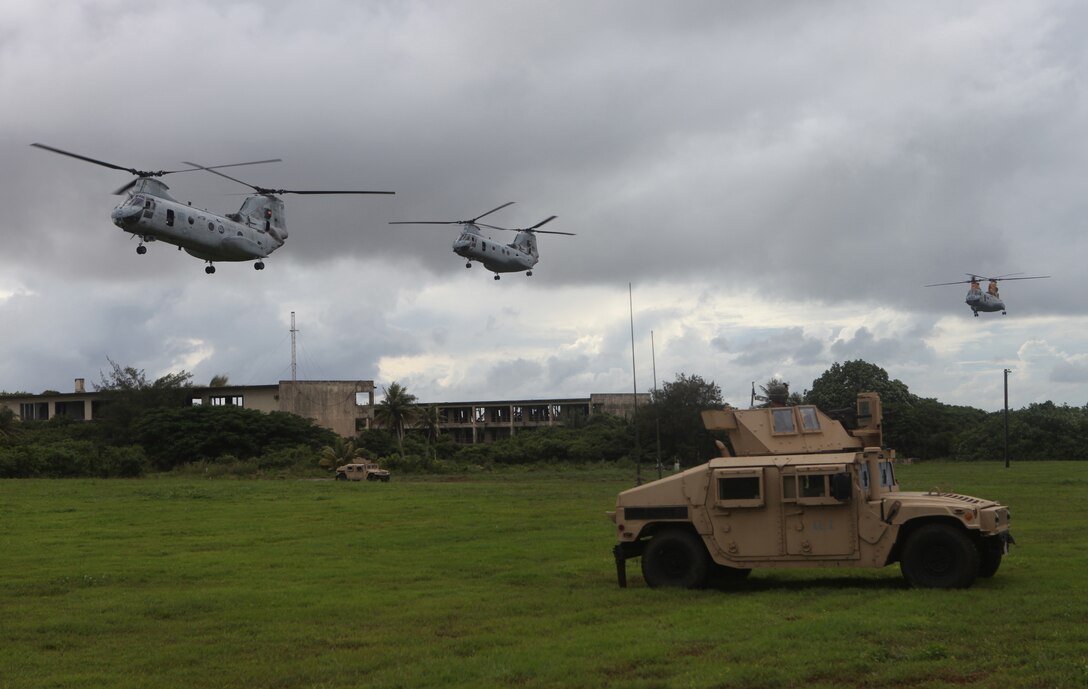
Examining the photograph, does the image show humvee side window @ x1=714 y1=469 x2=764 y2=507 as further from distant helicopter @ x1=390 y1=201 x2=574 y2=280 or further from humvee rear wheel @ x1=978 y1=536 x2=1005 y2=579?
distant helicopter @ x1=390 y1=201 x2=574 y2=280

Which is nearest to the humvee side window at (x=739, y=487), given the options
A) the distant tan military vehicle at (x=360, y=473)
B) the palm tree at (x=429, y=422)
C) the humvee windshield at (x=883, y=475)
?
the humvee windshield at (x=883, y=475)

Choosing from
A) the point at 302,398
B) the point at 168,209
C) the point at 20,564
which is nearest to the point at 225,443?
the point at 302,398

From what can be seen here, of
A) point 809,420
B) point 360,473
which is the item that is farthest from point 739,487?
point 360,473

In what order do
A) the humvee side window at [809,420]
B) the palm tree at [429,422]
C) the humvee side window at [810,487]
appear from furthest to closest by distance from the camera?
Result: the palm tree at [429,422], the humvee side window at [809,420], the humvee side window at [810,487]

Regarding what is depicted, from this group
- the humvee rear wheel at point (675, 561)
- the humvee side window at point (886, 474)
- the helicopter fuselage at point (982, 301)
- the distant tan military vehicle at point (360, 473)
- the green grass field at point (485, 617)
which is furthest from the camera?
the helicopter fuselage at point (982, 301)

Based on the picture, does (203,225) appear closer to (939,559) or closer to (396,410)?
(939,559)

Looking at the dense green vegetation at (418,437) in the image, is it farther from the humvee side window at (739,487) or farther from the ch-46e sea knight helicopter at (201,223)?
the humvee side window at (739,487)

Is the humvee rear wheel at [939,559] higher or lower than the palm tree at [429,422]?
lower

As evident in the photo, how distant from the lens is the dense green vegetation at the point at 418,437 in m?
79.1

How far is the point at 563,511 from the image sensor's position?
115 ft

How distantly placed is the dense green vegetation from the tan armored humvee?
182 feet

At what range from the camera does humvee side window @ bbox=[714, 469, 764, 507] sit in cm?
1677

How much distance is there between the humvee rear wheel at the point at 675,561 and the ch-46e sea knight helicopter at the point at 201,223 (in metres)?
22.8

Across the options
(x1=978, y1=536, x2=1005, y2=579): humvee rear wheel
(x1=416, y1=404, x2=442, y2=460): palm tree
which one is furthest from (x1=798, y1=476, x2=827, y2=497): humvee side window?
(x1=416, y1=404, x2=442, y2=460): palm tree
